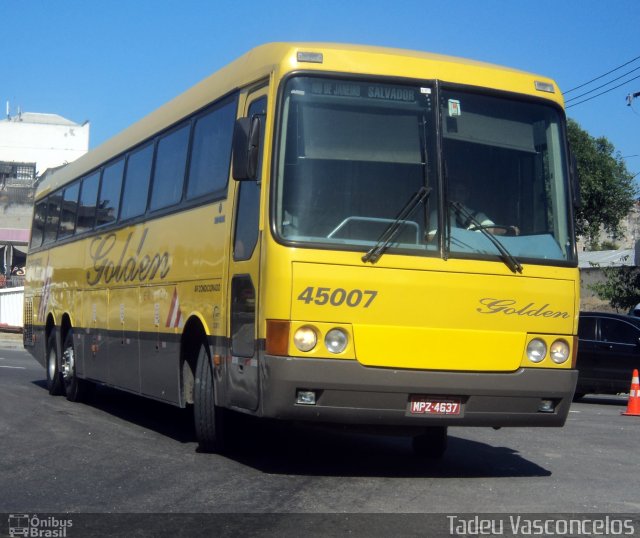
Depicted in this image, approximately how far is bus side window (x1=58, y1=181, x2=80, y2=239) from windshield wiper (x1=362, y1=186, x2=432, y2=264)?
350 inches

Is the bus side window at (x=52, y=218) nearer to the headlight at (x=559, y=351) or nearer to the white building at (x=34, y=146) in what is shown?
the headlight at (x=559, y=351)

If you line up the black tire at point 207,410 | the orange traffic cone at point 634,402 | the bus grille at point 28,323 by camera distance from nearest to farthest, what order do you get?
the black tire at point 207,410 < the orange traffic cone at point 634,402 < the bus grille at point 28,323

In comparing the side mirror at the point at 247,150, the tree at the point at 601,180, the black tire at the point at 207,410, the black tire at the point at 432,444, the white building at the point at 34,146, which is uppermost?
the white building at the point at 34,146

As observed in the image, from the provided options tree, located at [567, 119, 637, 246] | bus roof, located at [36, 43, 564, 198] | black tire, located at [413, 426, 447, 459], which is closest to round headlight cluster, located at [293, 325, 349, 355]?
bus roof, located at [36, 43, 564, 198]

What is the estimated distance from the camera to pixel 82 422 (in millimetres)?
12836

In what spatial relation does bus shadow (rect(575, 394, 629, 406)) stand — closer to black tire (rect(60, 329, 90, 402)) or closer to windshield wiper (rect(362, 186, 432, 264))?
black tire (rect(60, 329, 90, 402))

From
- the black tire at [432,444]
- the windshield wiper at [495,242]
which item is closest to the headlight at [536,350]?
the windshield wiper at [495,242]

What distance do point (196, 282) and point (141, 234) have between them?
7.77 feet

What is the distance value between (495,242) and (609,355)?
11.9 meters

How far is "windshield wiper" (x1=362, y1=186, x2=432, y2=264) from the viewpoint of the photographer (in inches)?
325

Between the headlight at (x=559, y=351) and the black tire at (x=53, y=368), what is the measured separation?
30.6 feet

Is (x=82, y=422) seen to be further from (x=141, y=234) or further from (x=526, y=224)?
(x=526, y=224)

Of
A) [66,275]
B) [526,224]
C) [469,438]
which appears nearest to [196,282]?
[526,224]

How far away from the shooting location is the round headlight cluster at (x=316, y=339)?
816cm
